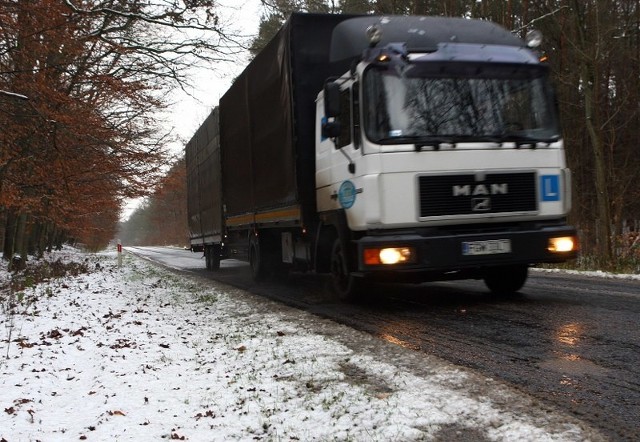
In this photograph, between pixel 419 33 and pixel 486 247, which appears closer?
pixel 486 247

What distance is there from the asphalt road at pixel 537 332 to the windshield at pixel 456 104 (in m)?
2.00

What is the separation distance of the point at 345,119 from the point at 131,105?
8.04 meters

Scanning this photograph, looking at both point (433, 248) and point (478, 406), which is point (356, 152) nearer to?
point (433, 248)

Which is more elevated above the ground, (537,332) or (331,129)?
(331,129)

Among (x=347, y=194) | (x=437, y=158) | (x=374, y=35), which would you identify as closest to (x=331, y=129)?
(x=347, y=194)

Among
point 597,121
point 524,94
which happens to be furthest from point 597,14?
point 524,94

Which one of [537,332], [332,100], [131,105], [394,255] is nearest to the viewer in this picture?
[537,332]

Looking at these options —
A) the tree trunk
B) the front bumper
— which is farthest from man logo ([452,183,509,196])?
the tree trunk

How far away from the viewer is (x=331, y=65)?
795 cm

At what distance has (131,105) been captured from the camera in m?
13.1

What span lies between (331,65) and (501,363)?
5101mm

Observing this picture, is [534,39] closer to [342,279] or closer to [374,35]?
[374,35]

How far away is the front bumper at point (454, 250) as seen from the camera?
6.11 metres

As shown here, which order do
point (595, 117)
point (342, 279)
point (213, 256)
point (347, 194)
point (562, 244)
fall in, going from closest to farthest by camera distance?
point (562, 244)
point (347, 194)
point (342, 279)
point (595, 117)
point (213, 256)
